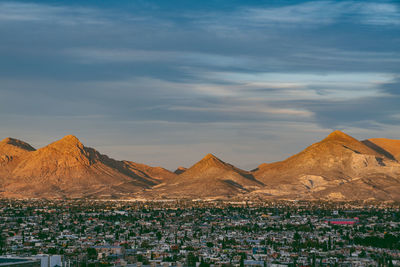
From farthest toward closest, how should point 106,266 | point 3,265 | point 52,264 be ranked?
point 106,266 → point 52,264 → point 3,265

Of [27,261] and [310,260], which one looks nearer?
[27,261]

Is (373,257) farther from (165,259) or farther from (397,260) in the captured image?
(165,259)

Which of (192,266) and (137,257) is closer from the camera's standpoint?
(192,266)

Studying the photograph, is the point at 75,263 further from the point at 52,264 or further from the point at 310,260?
the point at 310,260

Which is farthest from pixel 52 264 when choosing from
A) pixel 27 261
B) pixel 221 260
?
pixel 221 260

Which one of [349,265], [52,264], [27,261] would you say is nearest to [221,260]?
[349,265]

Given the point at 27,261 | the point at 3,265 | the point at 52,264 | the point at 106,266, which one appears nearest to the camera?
the point at 3,265

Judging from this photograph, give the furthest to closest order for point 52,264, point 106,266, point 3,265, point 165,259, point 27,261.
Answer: point 165,259
point 106,266
point 52,264
point 27,261
point 3,265

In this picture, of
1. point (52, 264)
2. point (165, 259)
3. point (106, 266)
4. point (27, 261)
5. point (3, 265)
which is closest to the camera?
point (3, 265)
